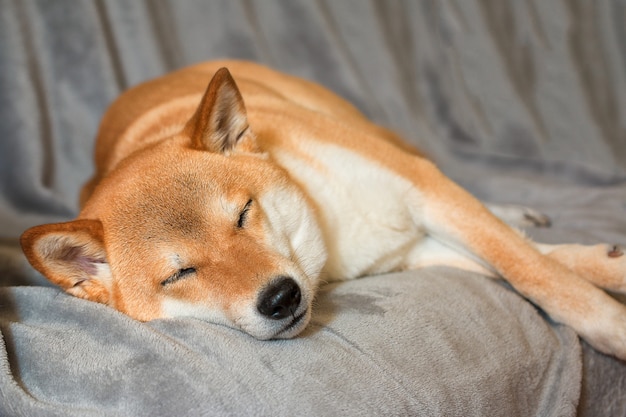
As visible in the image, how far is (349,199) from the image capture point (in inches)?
70.6

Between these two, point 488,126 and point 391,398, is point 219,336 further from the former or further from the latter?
point 488,126

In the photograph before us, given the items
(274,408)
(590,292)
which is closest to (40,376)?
(274,408)

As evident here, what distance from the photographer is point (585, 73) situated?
3021 mm

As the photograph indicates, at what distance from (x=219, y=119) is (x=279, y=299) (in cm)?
55

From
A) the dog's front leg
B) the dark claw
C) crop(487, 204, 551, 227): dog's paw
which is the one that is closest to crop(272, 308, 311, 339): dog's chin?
the dog's front leg

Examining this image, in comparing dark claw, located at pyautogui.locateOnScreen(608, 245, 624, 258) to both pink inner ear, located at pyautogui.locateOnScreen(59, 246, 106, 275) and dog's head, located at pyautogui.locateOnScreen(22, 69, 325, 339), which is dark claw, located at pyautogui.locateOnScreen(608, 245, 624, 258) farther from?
pink inner ear, located at pyautogui.locateOnScreen(59, 246, 106, 275)

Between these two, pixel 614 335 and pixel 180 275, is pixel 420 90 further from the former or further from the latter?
pixel 180 275

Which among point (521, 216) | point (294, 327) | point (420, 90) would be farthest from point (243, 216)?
point (420, 90)

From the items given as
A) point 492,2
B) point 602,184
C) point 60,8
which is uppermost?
point 60,8

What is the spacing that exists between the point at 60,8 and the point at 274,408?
8.03 feet

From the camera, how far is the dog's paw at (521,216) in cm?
237

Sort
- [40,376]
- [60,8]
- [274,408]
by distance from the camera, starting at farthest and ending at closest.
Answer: [60,8] < [40,376] < [274,408]

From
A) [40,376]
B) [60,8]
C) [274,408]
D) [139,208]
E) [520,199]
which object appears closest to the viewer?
[274,408]

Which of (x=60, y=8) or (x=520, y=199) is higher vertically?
(x=60, y=8)
